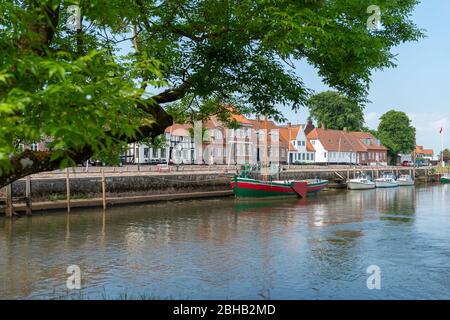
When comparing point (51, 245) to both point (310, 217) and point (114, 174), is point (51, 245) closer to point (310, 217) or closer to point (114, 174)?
point (310, 217)

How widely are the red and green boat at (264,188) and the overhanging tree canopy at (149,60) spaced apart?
4619 cm

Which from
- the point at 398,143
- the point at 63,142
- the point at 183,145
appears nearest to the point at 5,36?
the point at 63,142

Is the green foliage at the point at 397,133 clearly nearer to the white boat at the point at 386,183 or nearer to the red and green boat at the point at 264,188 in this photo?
the white boat at the point at 386,183

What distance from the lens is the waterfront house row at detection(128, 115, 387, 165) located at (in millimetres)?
83875

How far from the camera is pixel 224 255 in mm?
22219

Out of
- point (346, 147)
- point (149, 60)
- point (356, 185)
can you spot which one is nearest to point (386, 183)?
point (356, 185)

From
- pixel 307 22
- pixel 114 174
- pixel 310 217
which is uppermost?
pixel 307 22

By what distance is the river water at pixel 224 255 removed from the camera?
52.8 feet

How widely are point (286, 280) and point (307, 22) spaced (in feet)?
40.2

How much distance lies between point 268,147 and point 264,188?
→ 1711 inches

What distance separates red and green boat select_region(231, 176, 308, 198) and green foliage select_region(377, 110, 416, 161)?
255 ft

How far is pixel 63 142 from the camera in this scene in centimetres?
434

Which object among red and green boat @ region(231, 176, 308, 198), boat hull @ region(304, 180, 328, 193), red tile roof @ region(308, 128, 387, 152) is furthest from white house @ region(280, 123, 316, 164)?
red and green boat @ region(231, 176, 308, 198)

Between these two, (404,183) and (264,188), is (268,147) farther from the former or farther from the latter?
(264,188)
